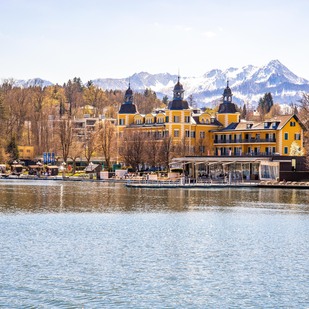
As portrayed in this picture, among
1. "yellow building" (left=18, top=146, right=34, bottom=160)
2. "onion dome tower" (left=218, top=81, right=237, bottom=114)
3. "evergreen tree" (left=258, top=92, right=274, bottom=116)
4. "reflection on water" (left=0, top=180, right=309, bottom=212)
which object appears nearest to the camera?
"reflection on water" (left=0, top=180, right=309, bottom=212)

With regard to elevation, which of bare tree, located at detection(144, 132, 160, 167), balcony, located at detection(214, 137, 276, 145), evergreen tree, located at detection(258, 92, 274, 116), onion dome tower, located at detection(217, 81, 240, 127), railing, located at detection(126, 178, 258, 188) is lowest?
railing, located at detection(126, 178, 258, 188)

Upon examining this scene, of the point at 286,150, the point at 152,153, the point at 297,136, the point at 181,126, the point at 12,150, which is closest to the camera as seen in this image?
the point at 152,153

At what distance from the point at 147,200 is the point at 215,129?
56268 millimetres

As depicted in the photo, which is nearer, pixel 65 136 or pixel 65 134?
pixel 65 134

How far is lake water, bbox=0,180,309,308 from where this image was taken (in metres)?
22.6

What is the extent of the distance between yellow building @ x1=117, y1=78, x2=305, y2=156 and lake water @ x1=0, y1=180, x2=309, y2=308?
2067 inches

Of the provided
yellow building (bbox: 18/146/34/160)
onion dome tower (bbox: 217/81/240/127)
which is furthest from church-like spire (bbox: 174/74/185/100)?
yellow building (bbox: 18/146/34/160)

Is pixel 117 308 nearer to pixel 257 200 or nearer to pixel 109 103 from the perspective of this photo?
pixel 257 200

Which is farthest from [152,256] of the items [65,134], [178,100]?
[178,100]

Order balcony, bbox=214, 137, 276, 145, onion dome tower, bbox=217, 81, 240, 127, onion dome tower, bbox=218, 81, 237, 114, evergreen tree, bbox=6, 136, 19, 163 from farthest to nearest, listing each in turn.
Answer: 1. evergreen tree, bbox=6, 136, 19, 163
2. onion dome tower, bbox=218, 81, 237, 114
3. onion dome tower, bbox=217, 81, 240, 127
4. balcony, bbox=214, 137, 276, 145

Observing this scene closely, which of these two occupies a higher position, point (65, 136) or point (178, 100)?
point (178, 100)

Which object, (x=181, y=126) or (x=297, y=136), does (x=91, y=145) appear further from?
(x=297, y=136)

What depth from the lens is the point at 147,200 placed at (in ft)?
191

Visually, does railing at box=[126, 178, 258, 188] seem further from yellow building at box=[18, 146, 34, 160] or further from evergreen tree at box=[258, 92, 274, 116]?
evergreen tree at box=[258, 92, 274, 116]
